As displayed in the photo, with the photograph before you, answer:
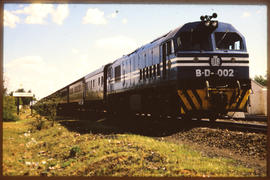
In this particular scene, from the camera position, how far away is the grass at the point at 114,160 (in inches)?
223

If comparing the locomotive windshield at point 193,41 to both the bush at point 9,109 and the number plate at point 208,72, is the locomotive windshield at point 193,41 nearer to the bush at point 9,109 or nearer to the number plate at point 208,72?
the number plate at point 208,72

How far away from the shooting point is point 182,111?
377 inches

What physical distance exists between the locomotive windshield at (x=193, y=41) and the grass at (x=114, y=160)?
11.7 ft

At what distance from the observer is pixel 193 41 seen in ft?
32.1

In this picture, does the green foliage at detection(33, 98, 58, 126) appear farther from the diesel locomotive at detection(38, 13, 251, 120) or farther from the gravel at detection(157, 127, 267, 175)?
the gravel at detection(157, 127, 267, 175)

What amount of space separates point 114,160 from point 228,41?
6272 mm

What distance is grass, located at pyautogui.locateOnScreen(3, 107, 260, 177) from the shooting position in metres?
5.67

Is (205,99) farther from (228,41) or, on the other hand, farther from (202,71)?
(228,41)

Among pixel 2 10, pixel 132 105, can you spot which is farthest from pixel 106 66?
pixel 2 10

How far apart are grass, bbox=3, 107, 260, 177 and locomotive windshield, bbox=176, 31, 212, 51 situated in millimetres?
3566

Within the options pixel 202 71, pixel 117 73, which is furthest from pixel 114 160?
pixel 117 73

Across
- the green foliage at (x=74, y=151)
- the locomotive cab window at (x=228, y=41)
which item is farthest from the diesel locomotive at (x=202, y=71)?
the green foliage at (x=74, y=151)

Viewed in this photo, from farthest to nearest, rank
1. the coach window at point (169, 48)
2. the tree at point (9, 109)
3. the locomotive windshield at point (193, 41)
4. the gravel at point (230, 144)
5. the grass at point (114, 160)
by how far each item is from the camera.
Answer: the tree at point (9, 109), the coach window at point (169, 48), the locomotive windshield at point (193, 41), the gravel at point (230, 144), the grass at point (114, 160)

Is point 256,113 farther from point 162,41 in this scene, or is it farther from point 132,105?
point 162,41
